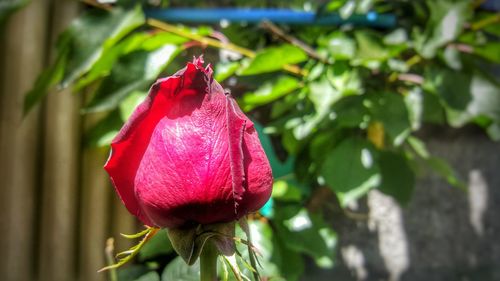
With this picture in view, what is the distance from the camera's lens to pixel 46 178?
132cm

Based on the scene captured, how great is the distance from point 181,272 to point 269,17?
0.69 m

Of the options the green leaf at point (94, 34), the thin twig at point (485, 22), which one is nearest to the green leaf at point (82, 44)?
the green leaf at point (94, 34)

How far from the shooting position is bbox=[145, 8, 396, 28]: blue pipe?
1125mm

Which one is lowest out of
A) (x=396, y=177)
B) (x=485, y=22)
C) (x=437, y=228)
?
(x=437, y=228)

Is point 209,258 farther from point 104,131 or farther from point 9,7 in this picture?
point 104,131

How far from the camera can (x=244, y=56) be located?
1.09m

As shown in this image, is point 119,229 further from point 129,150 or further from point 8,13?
point 129,150

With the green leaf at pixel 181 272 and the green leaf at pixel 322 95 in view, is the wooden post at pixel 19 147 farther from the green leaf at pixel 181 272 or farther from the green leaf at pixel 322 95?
the green leaf at pixel 181 272

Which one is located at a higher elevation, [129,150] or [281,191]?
[129,150]

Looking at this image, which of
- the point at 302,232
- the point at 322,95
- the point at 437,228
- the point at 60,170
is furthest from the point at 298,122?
the point at 437,228

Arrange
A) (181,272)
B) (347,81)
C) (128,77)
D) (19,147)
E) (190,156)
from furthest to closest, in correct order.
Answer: (19,147) < (347,81) < (128,77) < (181,272) < (190,156)

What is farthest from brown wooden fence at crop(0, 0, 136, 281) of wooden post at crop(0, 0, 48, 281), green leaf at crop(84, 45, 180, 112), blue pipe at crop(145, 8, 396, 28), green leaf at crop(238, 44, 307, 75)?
green leaf at crop(238, 44, 307, 75)

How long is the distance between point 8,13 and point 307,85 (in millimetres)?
441

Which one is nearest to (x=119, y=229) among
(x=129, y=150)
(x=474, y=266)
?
(x=474, y=266)
